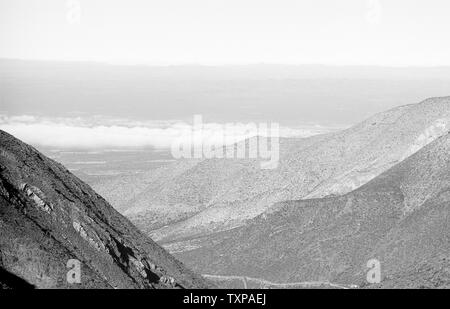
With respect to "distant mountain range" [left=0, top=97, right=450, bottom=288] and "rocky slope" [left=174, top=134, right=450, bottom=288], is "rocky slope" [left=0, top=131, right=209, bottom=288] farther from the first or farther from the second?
"rocky slope" [left=174, top=134, right=450, bottom=288]

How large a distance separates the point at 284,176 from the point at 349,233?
32.1m

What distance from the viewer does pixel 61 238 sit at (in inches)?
2205

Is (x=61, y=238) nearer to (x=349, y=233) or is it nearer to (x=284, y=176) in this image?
(x=349, y=233)

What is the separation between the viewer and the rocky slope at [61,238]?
51.0 m

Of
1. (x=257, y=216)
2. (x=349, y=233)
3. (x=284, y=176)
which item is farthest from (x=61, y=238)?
(x=284, y=176)

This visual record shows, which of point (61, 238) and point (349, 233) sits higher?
point (61, 238)

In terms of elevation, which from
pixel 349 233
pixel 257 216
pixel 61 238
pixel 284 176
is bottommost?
pixel 349 233

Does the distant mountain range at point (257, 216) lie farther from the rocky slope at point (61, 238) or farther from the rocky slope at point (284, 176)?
the rocky slope at point (284, 176)

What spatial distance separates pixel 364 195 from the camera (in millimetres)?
99625

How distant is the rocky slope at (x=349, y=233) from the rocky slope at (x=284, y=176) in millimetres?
8950

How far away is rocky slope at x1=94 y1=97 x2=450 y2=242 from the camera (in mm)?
114125

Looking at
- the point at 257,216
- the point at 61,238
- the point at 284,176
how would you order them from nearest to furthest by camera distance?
the point at 61,238 → the point at 257,216 → the point at 284,176

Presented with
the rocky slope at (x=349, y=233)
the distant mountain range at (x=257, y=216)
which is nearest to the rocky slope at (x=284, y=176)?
the distant mountain range at (x=257, y=216)
